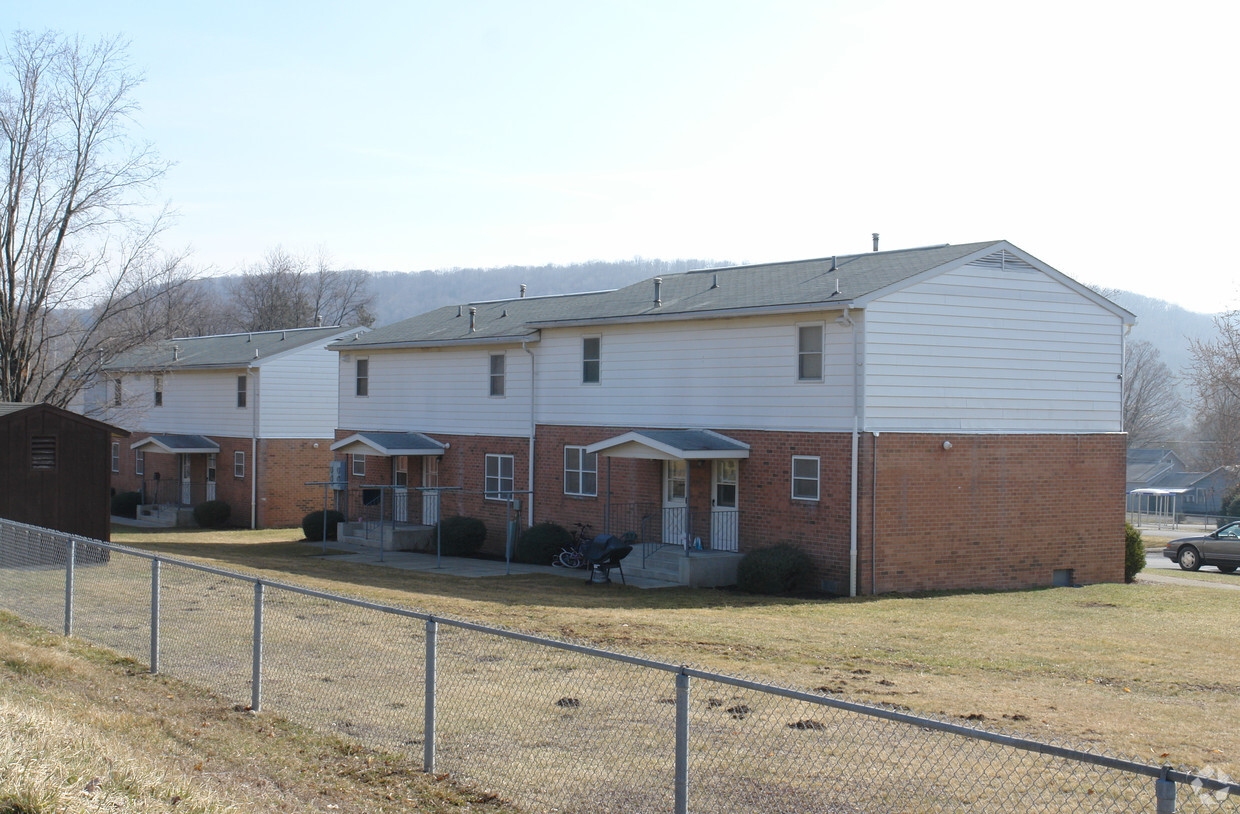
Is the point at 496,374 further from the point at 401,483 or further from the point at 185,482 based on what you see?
the point at 185,482

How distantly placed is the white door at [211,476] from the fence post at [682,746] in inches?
1482

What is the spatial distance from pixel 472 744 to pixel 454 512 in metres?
22.6

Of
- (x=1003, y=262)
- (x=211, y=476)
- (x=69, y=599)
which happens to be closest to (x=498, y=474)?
(x=1003, y=262)

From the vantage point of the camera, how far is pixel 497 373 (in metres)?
30.0

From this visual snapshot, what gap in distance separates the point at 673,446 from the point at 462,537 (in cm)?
877

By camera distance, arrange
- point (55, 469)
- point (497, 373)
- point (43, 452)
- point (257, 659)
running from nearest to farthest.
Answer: point (257, 659)
point (43, 452)
point (55, 469)
point (497, 373)

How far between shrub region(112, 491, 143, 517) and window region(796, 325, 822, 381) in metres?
31.3

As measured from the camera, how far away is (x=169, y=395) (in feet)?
143

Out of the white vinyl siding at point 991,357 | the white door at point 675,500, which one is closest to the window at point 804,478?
the white vinyl siding at point 991,357

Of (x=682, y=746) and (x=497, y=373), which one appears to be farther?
(x=497, y=373)

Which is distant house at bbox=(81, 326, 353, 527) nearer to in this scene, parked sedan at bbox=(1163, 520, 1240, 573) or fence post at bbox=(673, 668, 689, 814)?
parked sedan at bbox=(1163, 520, 1240, 573)

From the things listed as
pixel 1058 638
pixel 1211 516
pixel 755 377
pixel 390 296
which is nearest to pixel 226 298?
pixel 390 296

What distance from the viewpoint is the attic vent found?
22.5m

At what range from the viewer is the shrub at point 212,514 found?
39344mm
